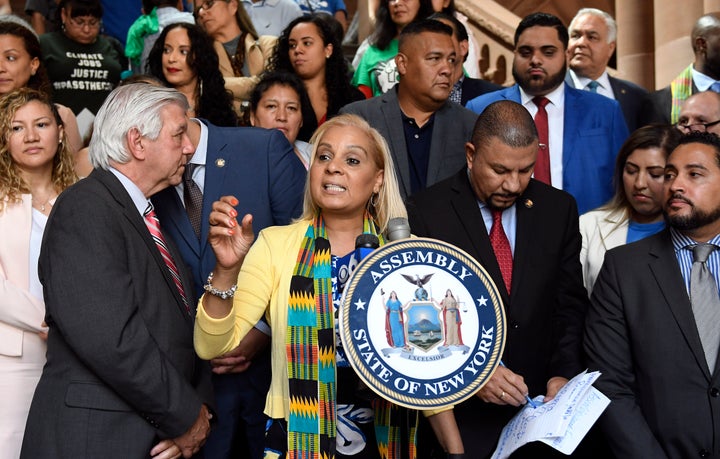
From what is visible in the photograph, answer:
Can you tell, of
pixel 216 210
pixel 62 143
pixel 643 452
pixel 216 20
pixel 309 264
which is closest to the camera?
pixel 216 210

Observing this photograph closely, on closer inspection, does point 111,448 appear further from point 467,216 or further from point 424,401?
point 467,216

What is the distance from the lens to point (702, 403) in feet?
12.6

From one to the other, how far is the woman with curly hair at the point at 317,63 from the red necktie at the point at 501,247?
2.27m

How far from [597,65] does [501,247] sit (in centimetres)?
341

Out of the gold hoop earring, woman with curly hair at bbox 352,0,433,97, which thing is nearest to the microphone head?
the gold hoop earring

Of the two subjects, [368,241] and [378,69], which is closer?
[368,241]

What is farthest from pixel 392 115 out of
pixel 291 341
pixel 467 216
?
pixel 291 341

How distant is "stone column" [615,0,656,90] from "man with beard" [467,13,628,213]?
4616mm

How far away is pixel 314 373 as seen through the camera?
3.37 metres

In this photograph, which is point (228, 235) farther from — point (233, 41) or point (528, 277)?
point (233, 41)

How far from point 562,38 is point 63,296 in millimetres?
3721

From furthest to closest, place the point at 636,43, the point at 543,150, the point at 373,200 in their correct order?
the point at 636,43
the point at 543,150
the point at 373,200

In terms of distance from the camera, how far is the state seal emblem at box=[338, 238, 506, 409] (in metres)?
3.05

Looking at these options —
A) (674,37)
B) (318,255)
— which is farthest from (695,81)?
(318,255)
